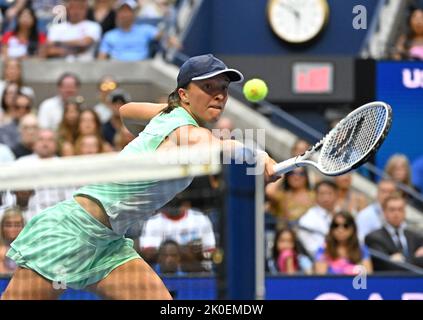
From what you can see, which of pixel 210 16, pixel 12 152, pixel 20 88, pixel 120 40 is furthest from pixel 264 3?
pixel 12 152

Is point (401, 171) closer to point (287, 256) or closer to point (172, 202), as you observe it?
point (287, 256)

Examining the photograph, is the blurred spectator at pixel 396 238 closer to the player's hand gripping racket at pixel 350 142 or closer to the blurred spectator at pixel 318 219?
the blurred spectator at pixel 318 219

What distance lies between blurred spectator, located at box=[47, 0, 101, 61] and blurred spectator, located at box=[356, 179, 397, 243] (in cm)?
348

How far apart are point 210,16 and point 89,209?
7.96m

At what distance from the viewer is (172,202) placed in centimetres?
829

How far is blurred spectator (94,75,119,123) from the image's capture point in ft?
38.3

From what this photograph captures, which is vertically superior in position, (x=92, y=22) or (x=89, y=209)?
(x=92, y=22)

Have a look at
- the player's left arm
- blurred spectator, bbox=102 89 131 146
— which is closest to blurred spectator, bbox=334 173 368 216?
blurred spectator, bbox=102 89 131 146

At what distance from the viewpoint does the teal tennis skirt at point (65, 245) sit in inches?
249

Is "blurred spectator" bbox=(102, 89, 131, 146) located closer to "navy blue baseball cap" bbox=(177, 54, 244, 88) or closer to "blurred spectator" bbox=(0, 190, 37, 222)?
"blurred spectator" bbox=(0, 190, 37, 222)

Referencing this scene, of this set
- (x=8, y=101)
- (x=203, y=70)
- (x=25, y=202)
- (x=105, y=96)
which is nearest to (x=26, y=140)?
(x=8, y=101)

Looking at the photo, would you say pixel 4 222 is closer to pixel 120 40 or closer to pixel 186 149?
pixel 186 149

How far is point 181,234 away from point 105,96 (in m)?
4.24
